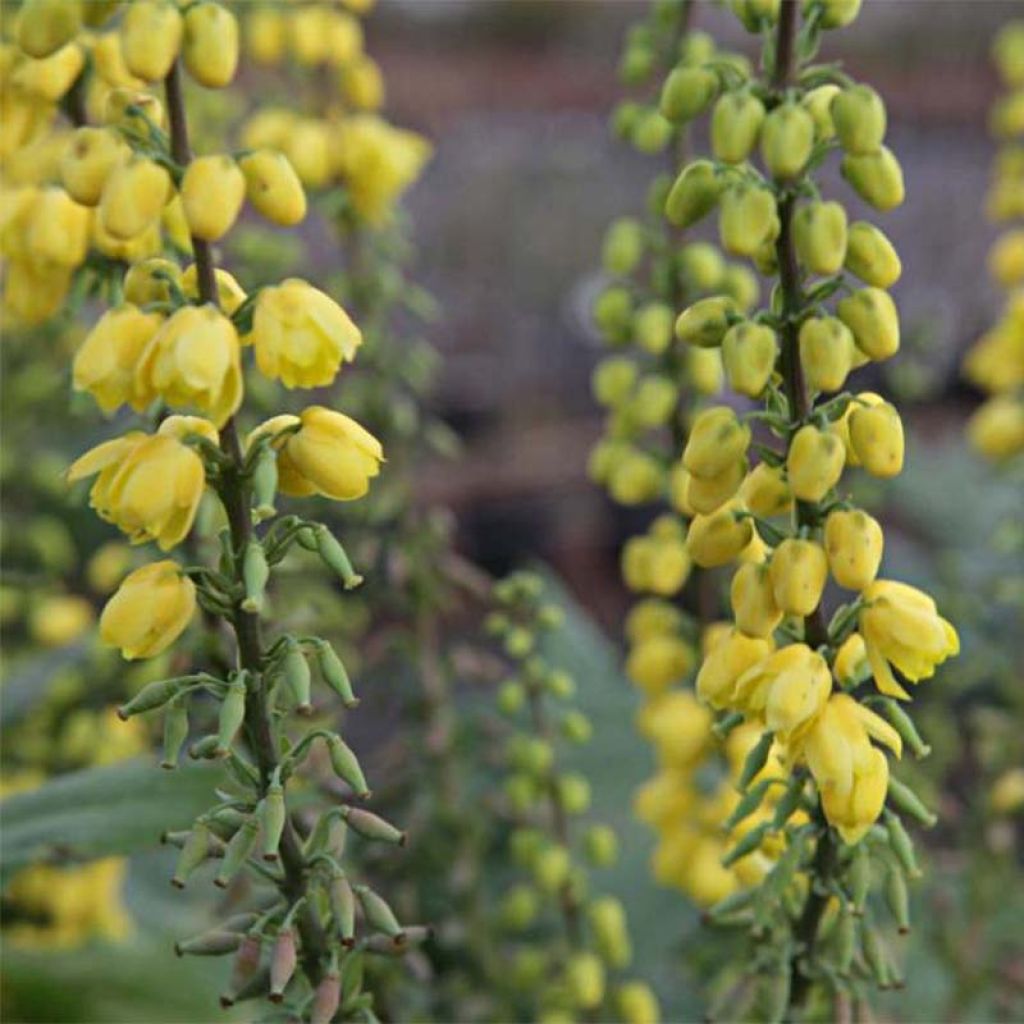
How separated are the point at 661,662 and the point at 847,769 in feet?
1.77

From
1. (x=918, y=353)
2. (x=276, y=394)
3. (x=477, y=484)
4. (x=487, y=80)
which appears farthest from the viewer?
(x=487, y=80)

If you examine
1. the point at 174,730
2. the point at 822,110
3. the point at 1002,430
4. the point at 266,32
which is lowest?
the point at 174,730

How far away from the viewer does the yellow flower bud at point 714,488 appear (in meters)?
1.07

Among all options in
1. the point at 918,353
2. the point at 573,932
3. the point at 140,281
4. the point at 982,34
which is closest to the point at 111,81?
the point at 140,281

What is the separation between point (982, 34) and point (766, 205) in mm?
8892

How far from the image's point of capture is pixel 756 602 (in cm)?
108

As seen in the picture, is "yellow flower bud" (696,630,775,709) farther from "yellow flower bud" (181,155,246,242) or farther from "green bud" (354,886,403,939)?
"yellow flower bud" (181,155,246,242)

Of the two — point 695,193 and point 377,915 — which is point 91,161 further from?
point 377,915

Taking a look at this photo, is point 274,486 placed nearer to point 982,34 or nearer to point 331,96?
point 331,96

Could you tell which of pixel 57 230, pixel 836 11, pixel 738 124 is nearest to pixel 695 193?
pixel 738 124

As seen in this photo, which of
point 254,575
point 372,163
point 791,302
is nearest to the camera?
point 254,575

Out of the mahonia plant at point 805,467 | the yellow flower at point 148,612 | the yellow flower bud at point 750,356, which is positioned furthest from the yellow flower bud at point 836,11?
the yellow flower at point 148,612

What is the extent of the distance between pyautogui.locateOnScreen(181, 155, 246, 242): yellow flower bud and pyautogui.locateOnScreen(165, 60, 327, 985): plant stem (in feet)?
0.06

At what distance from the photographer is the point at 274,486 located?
972 mm
